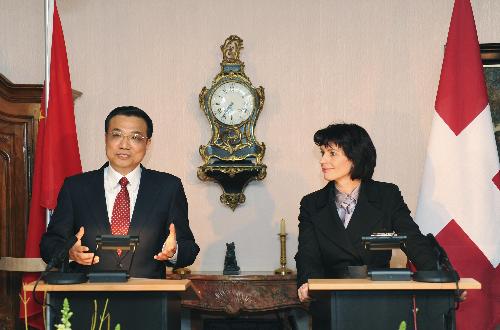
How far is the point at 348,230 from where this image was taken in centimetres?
346

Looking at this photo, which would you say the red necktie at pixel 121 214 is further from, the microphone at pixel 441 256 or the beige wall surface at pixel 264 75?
the beige wall surface at pixel 264 75

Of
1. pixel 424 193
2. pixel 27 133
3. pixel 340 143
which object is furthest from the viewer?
pixel 27 133

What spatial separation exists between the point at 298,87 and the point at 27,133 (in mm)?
1910

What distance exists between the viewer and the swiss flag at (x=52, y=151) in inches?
176

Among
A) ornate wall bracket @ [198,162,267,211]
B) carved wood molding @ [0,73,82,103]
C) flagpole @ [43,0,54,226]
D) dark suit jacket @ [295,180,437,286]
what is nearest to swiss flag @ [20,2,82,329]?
flagpole @ [43,0,54,226]

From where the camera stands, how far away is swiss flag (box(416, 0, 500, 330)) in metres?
4.25

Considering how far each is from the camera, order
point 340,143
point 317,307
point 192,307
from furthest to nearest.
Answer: point 192,307 < point 340,143 < point 317,307

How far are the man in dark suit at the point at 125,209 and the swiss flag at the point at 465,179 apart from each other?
5.64ft

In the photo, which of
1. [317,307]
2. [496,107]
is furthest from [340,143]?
[496,107]

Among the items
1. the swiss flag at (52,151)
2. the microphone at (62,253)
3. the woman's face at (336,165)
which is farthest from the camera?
the swiss flag at (52,151)

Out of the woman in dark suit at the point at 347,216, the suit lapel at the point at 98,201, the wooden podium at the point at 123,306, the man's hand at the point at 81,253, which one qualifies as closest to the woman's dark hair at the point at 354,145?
the woman in dark suit at the point at 347,216

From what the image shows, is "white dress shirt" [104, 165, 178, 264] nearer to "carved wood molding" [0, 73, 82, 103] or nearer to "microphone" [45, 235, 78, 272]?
"microphone" [45, 235, 78, 272]

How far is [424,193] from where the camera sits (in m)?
4.40

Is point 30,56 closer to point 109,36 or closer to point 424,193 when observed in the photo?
point 109,36
